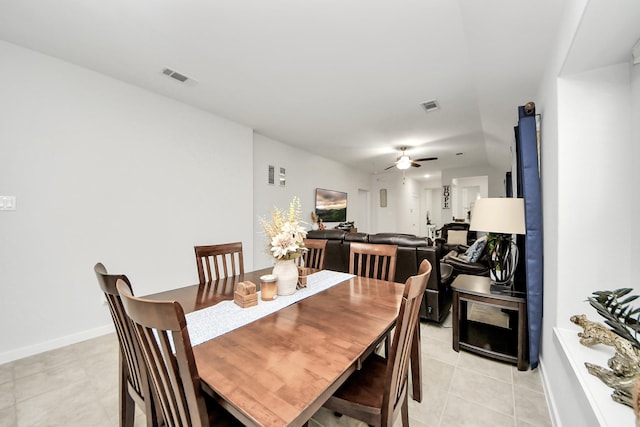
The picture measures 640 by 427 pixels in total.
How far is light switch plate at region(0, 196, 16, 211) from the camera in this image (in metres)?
2.07

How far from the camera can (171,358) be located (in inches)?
27.0

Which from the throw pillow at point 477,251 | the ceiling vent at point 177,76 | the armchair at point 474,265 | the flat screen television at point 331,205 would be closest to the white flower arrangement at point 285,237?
the ceiling vent at point 177,76

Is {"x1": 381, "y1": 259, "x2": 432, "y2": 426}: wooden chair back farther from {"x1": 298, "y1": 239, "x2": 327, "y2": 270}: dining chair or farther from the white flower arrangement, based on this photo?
{"x1": 298, "y1": 239, "x2": 327, "y2": 270}: dining chair

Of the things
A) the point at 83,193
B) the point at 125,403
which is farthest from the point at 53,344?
the point at 125,403

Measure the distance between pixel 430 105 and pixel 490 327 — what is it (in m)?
2.69

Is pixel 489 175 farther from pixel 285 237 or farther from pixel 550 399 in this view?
pixel 285 237

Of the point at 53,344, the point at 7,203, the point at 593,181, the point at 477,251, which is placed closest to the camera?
the point at 593,181

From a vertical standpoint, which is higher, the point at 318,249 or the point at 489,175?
the point at 489,175

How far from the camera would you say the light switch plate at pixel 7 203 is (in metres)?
2.07

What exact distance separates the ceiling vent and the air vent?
2.81m

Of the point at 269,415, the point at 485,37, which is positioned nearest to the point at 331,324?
the point at 269,415

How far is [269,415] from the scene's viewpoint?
617 millimetres

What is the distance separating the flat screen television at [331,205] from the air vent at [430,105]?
3.07 meters

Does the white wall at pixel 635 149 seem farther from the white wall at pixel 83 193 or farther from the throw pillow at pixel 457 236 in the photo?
the throw pillow at pixel 457 236
